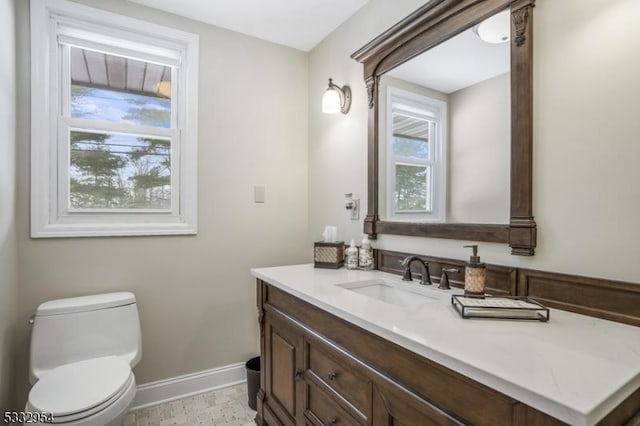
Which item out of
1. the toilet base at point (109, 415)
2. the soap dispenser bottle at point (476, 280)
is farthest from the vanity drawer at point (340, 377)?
the toilet base at point (109, 415)

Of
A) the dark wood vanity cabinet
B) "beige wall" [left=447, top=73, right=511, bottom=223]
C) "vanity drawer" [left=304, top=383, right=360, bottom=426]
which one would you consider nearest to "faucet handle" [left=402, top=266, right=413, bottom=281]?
"beige wall" [left=447, top=73, right=511, bottom=223]

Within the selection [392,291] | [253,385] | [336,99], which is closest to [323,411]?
[392,291]

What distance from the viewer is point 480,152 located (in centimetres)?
134

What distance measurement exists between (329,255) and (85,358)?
1409mm

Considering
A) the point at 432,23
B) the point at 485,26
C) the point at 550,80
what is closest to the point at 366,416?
the point at 550,80

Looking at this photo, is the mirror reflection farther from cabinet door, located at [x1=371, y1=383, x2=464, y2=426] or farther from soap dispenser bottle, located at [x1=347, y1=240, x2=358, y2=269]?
cabinet door, located at [x1=371, y1=383, x2=464, y2=426]

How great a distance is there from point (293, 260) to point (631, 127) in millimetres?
2090

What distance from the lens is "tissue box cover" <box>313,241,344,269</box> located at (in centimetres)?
185

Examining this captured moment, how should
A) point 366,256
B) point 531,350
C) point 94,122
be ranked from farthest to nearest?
point 94,122, point 366,256, point 531,350

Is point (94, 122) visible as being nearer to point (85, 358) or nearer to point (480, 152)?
point (85, 358)

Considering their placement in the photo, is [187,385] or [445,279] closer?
[445,279]

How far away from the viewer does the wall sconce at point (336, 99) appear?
209cm

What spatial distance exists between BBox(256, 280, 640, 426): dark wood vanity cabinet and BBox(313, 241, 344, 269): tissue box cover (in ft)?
1.10

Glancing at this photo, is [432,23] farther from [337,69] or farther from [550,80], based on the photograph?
[337,69]
